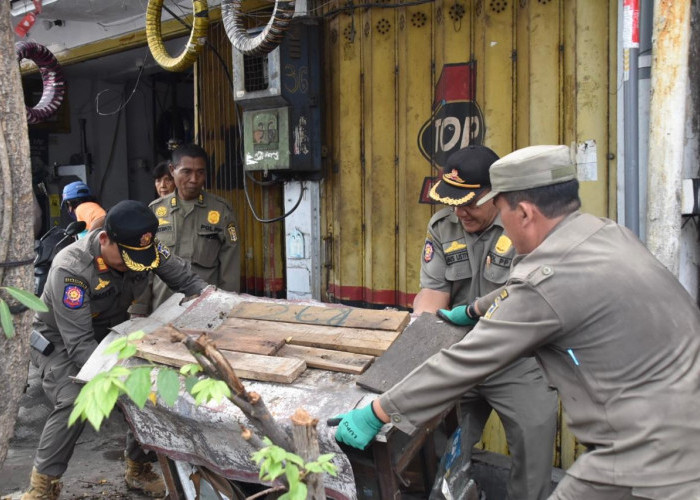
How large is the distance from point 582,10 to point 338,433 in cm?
284

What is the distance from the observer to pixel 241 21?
436 centimetres

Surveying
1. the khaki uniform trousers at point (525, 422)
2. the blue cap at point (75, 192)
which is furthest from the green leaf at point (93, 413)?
the blue cap at point (75, 192)

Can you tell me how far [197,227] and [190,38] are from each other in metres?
1.38

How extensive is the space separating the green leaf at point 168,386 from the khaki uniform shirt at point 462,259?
6.42ft

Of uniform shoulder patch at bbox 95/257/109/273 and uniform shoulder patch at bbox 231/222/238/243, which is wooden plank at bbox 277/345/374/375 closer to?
uniform shoulder patch at bbox 95/257/109/273

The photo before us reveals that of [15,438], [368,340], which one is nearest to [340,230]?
[368,340]

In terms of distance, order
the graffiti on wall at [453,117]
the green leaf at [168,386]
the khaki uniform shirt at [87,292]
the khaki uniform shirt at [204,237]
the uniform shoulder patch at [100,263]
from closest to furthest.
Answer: the green leaf at [168,386], the khaki uniform shirt at [87,292], the uniform shoulder patch at [100,263], the graffiti on wall at [453,117], the khaki uniform shirt at [204,237]

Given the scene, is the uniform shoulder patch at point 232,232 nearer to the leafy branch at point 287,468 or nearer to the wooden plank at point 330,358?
the wooden plank at point 330,358

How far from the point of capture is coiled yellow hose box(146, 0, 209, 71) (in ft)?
14.9

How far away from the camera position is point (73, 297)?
3344 mm

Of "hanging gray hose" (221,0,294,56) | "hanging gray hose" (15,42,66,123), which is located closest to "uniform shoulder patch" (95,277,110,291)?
"hanging gray hose" (221,0,294,56)

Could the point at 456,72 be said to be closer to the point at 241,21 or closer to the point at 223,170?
the point at 241,21

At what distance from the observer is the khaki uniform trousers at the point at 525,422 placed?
285cm

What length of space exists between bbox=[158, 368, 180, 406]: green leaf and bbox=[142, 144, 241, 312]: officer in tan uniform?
3496 mm
